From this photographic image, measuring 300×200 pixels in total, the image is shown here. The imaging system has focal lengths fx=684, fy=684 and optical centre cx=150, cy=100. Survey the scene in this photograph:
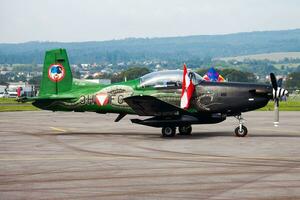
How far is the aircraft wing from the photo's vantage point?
22.5 meters

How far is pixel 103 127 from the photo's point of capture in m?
29.4

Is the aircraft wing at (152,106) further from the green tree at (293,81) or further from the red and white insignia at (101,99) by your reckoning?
the green tree at (293,81)

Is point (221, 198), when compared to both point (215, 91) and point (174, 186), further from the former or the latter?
point (215, 91)

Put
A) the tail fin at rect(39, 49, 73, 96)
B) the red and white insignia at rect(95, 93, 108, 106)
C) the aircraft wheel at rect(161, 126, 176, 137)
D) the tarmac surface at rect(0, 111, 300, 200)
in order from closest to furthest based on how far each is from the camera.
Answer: the tarmac surface at rect(0, 111, 300, 200)
the aircraft wheel at rect(161, 126, 176, 137)
the red and white insignia at rect(95, 93, 108, 106)
the tail fin at rect(39, 49, 73, 96)

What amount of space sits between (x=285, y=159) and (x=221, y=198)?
568 centimetres

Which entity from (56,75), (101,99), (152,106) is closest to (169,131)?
(152,106)

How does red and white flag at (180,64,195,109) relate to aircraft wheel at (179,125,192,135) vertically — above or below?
above

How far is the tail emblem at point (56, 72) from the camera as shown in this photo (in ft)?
82.1

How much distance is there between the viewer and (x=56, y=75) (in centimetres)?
2509

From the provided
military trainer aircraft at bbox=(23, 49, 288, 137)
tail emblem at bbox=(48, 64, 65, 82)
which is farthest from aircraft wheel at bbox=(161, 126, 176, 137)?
tail emblem at bbox=(48, 64, 65, 82)

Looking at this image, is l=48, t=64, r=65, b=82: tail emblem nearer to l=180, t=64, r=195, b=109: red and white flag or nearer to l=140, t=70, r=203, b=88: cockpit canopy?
Result: l=140, t=70, r=203, b=88: cockpit canopy

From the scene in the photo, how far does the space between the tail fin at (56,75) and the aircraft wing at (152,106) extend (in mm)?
3169

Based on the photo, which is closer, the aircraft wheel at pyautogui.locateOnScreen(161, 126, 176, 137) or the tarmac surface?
the tarmac surface

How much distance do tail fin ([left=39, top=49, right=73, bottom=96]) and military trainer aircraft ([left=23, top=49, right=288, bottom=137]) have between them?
482 millimetres
